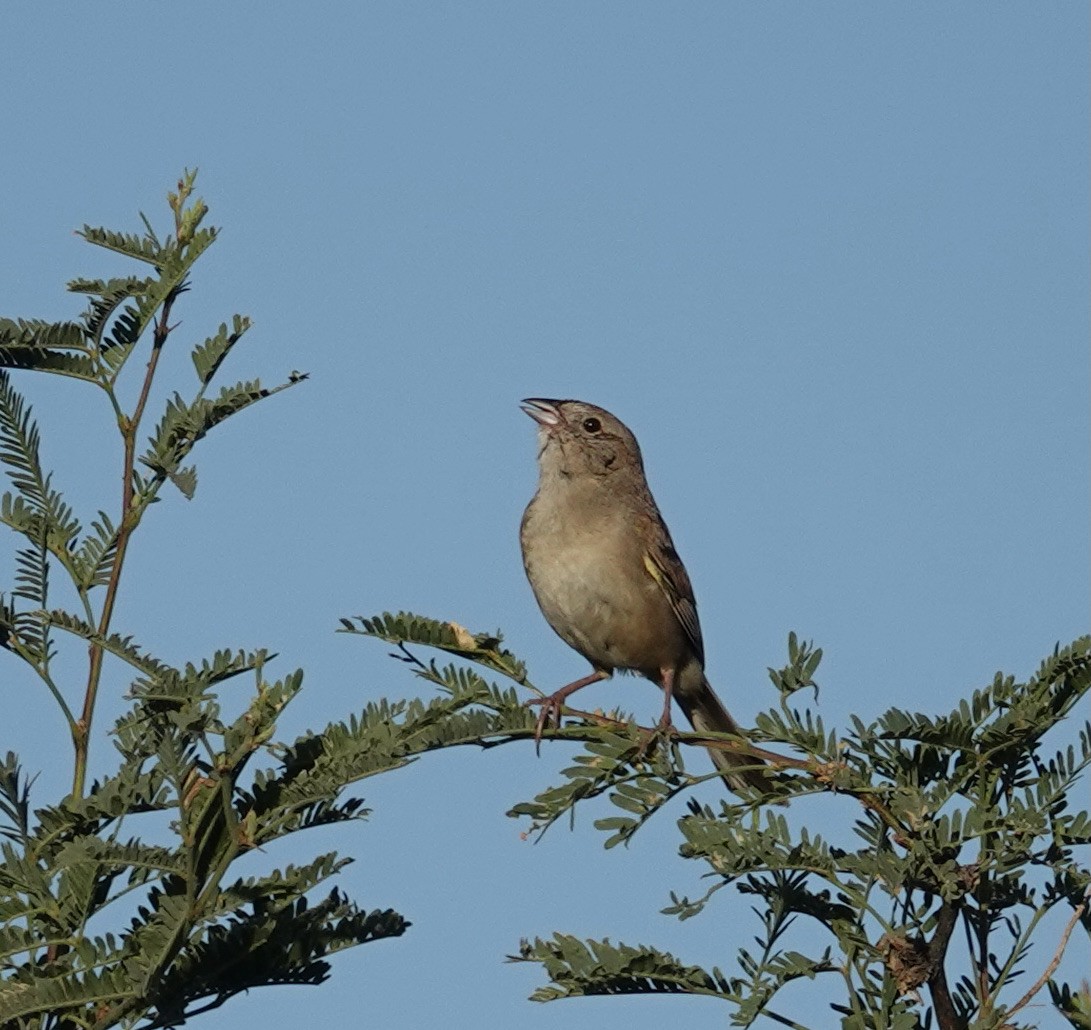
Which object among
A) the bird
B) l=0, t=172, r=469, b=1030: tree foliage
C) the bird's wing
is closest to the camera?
l=0, t=172, r=469, b=1030: tree foliage

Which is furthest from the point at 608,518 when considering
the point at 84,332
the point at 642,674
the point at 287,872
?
the point at 287,872

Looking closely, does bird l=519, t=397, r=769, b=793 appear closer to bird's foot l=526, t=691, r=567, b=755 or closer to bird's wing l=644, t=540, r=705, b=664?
bird's wing l=644, t=540, r=705, b=664

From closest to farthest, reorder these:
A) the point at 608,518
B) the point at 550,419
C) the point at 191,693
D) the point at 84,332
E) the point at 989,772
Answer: the point at 191,693 → the point at 989,772 → the point at 84,332 → the point at 608,518 → the point at 550,419

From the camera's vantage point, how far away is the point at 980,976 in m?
2.64

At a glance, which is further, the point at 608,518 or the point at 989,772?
the point at 608,518

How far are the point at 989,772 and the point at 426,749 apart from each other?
0.94 metres

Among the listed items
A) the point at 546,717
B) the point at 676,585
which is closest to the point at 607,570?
the point at 676,585

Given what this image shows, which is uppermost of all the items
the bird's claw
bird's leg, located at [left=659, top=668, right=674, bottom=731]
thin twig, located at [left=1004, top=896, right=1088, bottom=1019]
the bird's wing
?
the bird's wing

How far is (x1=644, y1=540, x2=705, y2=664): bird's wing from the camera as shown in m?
6.39

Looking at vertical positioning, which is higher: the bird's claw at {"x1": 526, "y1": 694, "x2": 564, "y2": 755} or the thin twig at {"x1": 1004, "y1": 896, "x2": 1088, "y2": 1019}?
the bird's claw at {"x1": 526, "y1": 694, "x2": 564, "y2": 755}

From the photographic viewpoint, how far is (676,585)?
645 cm

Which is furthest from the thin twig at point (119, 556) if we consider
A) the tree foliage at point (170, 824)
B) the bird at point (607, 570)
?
the bird at point (607, 570)

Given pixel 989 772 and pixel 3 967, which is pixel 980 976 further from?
pixel 3 967

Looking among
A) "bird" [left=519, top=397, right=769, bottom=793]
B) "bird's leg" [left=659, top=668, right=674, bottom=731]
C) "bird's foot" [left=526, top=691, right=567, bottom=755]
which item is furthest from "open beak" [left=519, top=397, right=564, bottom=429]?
"bird's foot" [left=526, top=691, right=567, bottom=755]
